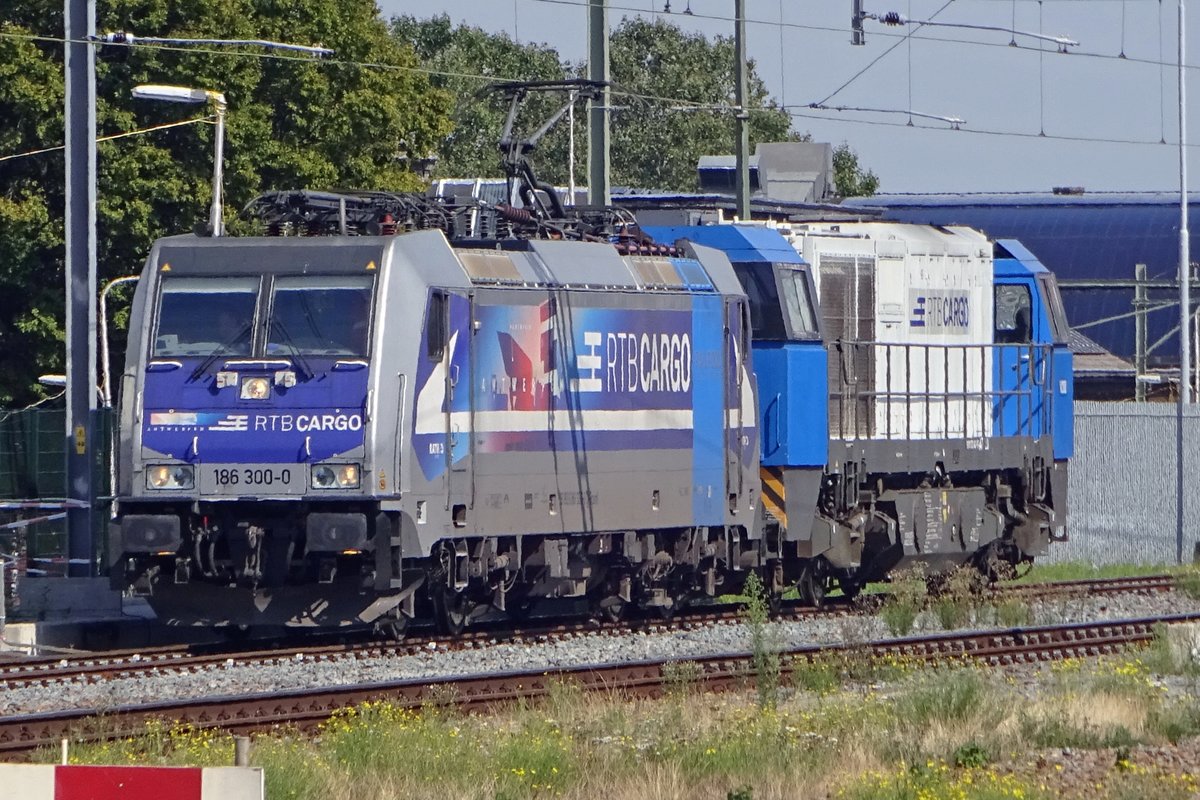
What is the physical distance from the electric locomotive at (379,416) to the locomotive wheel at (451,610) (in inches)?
0.8

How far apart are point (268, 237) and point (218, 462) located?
A: 2056 mm

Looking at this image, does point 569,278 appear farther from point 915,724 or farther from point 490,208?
point 915,724

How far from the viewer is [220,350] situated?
53.2 feet

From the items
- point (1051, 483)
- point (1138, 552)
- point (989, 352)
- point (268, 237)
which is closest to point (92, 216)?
point (268, 237)

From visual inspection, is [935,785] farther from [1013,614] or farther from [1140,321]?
[1140,321]

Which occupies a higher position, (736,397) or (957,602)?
(736,397)

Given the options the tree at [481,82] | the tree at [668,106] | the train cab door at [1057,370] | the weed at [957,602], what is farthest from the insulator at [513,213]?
the tree at [668,106]

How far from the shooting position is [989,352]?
23.5 meters

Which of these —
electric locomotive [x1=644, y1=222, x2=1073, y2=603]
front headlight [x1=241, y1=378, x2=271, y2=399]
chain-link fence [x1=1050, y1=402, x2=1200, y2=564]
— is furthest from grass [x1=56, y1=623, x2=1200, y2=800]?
chain-link fence [x1=1050, y1=402, x2=1200, y2=564]

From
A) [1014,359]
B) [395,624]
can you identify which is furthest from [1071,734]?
[1014,359]

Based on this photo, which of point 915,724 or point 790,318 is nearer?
point 915,724

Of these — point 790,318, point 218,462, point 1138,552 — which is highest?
point 790,318

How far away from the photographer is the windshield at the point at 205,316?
16234 millimetres

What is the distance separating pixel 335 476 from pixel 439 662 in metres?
1.86
